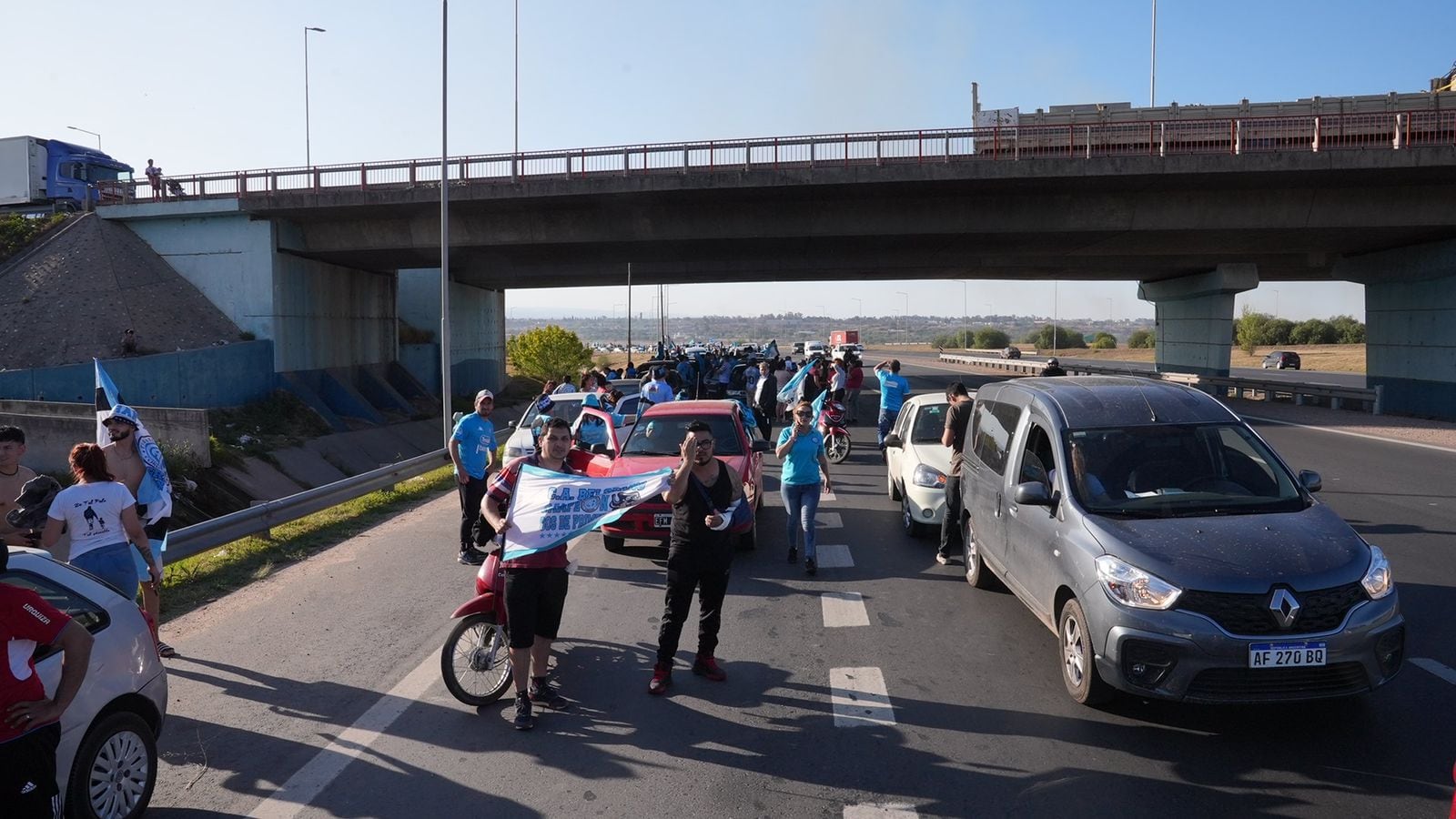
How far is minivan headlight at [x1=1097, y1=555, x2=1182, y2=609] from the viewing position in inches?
209

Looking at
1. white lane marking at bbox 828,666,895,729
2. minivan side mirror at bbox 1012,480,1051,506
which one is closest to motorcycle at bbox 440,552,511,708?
white lane marking at bbox 828,666,895,729

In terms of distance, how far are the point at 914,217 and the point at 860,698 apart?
2479 cm

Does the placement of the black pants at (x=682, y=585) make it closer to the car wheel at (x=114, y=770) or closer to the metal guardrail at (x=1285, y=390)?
the car wheel at (x=114, y=770)

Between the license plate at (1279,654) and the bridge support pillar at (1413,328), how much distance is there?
27589mm

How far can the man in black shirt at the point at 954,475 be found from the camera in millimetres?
9992

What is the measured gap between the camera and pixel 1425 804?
14.8 feet

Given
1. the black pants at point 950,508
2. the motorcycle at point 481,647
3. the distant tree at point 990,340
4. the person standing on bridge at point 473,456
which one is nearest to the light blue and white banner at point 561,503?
the motorcycle at point 481,647

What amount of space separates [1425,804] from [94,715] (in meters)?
5.84

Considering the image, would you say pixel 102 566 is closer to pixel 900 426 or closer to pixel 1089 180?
pixel 900 426

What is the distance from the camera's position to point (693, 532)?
20.5 feet

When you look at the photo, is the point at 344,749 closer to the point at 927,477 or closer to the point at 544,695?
the point at 544,695

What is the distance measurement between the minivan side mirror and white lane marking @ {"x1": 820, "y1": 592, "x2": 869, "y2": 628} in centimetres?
195

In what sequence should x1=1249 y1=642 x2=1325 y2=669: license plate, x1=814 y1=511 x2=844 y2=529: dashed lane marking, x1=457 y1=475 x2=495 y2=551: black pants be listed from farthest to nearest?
x1=814 y1=511 x2=844 y2=529: dashed lane marking < x1=457 y1=475 x2=495 y2=551: black pants < x1=1249 y1=642 x2=1325 y2=669: license plate

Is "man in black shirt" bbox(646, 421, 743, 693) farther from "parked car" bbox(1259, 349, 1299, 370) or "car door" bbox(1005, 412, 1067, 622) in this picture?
"parked car" bbox(1259, 349, 1299, 370)
